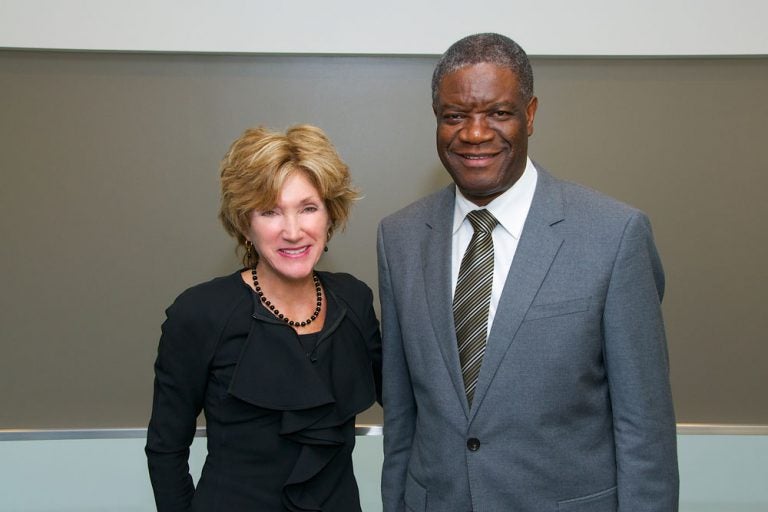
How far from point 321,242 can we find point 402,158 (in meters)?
0.76

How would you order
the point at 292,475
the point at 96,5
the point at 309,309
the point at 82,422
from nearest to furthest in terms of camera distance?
the point at 292,475 → the point at 309,309 → the point at 96,5 → the point at 82,422

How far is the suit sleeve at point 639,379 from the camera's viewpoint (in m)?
1.52

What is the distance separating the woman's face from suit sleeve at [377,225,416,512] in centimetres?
18

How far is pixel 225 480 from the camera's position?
1.83 metres

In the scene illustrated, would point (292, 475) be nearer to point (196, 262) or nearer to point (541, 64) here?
point (196, 262)

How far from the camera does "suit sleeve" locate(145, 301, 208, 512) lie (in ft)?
5.90

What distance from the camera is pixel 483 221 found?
1681mm

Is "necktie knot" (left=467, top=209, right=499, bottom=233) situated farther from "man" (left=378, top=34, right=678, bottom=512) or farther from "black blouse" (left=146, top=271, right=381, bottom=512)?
"black blouse" (left=146, top=271, right=381, bottom=512)

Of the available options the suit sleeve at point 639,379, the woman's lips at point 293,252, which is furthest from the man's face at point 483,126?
the woman's lips at point 293,252

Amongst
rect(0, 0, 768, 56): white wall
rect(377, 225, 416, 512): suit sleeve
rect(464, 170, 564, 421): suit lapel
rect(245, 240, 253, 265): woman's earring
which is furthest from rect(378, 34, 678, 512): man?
rect(0, 0, 768, 56): white wall

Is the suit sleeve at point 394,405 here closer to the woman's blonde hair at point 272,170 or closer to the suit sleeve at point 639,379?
the woman's blonde hair at point 272,170

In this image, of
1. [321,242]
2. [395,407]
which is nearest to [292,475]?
[395,407]

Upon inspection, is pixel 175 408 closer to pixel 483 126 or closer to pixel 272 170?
pixel 272 170

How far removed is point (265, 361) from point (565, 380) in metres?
0.69
